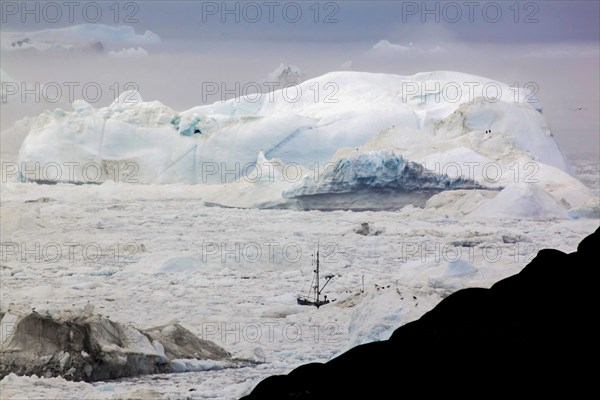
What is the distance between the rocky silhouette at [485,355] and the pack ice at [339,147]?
7.05 metres

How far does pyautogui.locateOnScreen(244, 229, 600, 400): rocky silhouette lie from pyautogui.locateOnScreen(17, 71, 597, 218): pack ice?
7.05 m

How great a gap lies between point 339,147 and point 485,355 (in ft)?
28.7

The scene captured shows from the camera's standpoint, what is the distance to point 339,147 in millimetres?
9266

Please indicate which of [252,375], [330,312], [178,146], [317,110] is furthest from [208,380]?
[317,110]

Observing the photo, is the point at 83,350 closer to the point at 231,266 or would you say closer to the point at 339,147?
the point at 231,266

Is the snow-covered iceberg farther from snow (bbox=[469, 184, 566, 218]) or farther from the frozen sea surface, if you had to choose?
snow (bbox=[469, 184, 566, 218])

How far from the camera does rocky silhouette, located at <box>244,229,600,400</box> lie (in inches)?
20.7

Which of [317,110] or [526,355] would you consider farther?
[317,110]

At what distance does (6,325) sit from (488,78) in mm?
5951

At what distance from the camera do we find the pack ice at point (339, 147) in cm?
784

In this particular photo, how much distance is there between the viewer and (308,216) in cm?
760

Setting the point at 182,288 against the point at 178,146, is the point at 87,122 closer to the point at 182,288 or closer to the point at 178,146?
the point at 178,146
